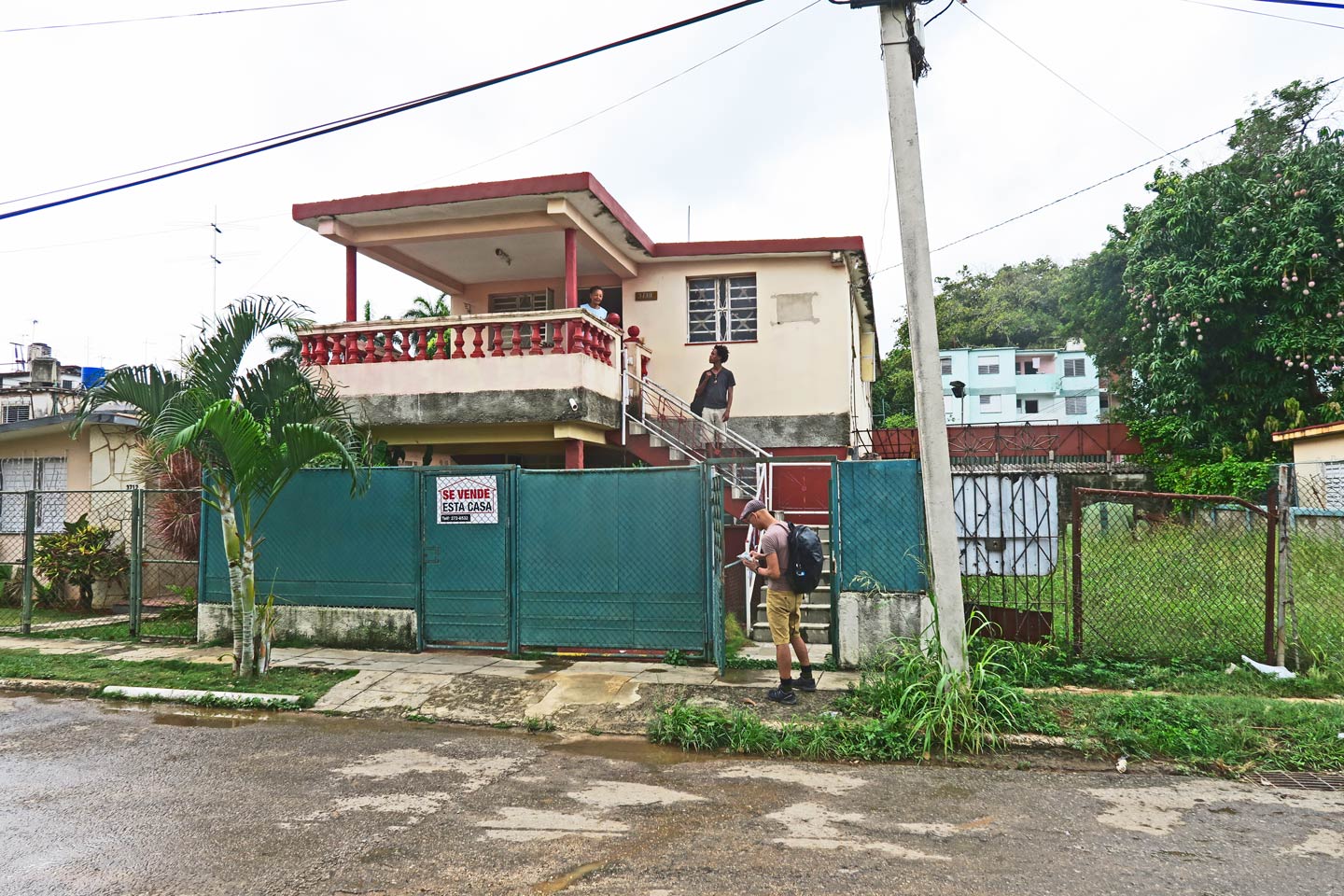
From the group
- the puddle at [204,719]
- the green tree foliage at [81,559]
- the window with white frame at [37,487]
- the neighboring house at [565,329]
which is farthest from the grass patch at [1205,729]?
the window with white frame at [37,487]

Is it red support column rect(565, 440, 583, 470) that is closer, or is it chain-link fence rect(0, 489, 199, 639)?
chain-link fence rect(0, 489, 199, 639)

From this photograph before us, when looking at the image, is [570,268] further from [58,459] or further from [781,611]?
[58,459]

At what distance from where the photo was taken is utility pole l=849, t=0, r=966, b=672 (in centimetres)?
645

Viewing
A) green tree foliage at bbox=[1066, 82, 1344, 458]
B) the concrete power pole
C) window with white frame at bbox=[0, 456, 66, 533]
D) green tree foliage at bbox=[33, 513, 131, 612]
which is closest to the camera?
the concrete power pole

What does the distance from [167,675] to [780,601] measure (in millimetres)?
6039

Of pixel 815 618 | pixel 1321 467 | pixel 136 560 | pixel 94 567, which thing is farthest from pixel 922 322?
pixel 1321 467

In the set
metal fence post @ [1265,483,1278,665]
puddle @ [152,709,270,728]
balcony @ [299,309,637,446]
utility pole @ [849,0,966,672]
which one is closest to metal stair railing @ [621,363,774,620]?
balcony @ [299,309,637,446]

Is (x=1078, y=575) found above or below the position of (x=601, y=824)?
above

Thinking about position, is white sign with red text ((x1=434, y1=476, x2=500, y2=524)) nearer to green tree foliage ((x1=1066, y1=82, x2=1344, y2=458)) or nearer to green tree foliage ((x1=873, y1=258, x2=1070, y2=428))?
green tree foliage ((x1=1066, y1=82, x2=1344, y2=458))

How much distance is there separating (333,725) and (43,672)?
12.4 ft

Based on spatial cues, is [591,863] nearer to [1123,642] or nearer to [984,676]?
[984,676]

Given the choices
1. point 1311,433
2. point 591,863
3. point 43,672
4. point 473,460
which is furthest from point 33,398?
point 1311,433

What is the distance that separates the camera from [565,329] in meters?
11.7

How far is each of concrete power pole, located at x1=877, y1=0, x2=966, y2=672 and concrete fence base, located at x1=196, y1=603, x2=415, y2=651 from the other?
18.2 feet
